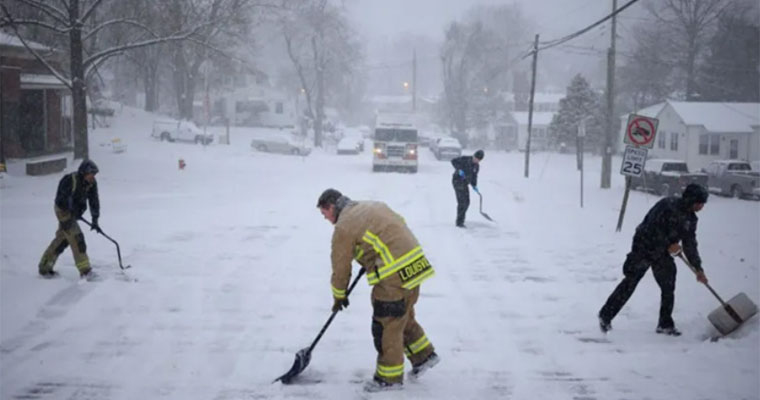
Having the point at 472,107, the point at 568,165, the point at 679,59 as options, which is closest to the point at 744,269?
the point at 568,165

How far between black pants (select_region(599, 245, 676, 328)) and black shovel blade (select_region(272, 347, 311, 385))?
346 centimetres

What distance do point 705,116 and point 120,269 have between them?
40.7 m

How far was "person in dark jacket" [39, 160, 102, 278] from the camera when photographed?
8820mm

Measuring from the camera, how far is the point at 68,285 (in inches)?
357

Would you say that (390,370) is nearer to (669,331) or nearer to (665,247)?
(665,247)

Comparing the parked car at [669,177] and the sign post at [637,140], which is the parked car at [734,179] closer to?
the parked car at [669,177]

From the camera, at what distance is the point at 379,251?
5520 millimetres

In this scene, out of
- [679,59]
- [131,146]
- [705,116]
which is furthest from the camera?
[679,59]

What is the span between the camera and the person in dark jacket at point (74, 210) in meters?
8.82

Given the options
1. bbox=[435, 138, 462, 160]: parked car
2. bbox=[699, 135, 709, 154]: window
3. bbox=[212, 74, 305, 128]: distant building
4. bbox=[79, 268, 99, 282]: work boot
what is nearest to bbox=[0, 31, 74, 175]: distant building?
bbox=[79, 268, 99, 282]: work boot

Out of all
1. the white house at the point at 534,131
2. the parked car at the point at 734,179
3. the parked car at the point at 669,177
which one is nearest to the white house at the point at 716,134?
the parked car at the point at 734,179

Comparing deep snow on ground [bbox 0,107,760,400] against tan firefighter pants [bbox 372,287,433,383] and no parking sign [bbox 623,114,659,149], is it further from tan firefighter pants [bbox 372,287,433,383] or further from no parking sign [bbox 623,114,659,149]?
Answer: no parking sign [bbox 623,114,659,149]

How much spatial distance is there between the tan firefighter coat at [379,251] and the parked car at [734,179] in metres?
27.3

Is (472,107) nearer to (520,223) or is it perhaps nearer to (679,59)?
(679,59)
